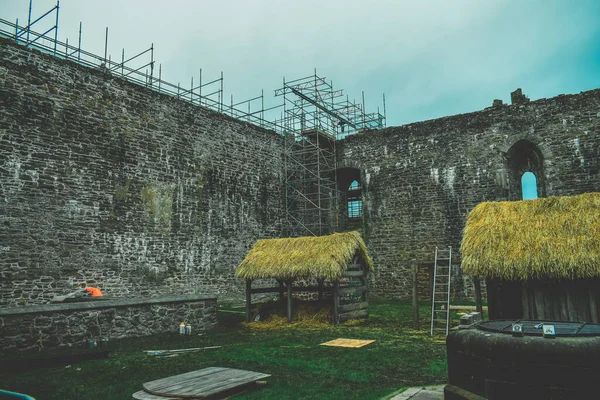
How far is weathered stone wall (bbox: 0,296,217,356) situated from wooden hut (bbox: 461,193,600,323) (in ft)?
19.8

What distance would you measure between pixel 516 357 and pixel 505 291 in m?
4.28

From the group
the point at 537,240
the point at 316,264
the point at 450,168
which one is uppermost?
the point at 450,168

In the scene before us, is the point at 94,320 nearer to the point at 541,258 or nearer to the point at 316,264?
the point at 316,264

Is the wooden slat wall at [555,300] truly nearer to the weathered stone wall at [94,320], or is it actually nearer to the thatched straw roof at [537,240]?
the thatched straw roof at [537,240]

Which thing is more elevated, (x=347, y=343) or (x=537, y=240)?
(x=537, y=240)

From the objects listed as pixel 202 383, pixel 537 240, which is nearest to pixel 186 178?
pixel 202 383

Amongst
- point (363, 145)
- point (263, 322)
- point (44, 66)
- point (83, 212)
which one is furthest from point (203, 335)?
point (363, 145)

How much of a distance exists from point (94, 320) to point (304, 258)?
4797mm

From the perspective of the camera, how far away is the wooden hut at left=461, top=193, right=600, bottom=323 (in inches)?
269

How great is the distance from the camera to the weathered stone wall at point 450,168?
14836 millimetres

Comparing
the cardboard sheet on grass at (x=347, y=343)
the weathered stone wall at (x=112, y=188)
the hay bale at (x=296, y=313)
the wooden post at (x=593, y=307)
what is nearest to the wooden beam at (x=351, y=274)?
the hay bale at (x=296, y=313)

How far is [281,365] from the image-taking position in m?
6.34

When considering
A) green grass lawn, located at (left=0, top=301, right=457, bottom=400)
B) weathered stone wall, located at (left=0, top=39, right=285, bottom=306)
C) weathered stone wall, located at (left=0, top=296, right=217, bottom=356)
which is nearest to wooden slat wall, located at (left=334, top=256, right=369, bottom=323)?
green grass lawn, located at (left=0, top=301, right=457, bottom=400)

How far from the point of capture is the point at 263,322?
36.7ft
